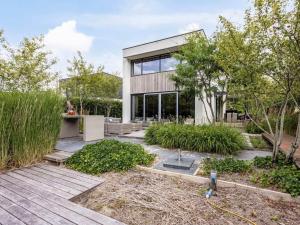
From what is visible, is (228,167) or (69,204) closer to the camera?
(69,204)

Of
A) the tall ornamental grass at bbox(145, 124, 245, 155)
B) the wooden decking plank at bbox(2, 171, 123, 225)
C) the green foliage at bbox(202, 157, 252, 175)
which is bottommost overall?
the wooden decking plank at bbox(2, 171, 123, 225)

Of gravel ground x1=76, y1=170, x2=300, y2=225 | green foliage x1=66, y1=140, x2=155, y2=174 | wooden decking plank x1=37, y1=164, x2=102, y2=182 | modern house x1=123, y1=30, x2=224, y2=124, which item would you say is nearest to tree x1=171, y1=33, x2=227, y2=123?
modern house x1=123, y1=30, x2=224, y2=124

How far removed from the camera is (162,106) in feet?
37.9

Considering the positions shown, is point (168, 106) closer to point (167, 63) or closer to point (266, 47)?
point (167, 63)

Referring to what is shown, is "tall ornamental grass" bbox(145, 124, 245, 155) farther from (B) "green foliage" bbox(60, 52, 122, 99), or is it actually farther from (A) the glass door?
(B) "green foliage" bbox(60, 52, 122, 99)

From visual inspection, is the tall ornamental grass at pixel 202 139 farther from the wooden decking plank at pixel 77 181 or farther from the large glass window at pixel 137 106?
the large glass window at pixel 137 106

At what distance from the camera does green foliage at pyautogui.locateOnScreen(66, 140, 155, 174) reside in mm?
4148

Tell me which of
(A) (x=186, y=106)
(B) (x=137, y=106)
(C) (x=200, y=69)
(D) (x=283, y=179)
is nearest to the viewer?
(D) (x=283, y=179)

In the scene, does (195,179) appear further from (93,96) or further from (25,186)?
(93,96)

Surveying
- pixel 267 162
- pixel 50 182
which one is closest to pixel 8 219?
pixel 50 182

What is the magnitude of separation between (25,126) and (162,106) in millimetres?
8027

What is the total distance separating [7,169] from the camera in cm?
419

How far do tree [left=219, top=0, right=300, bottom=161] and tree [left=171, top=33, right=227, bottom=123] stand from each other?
2.42m

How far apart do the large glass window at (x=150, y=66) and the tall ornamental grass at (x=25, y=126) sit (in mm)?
7873
